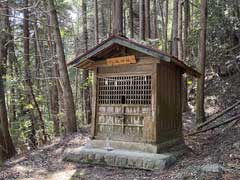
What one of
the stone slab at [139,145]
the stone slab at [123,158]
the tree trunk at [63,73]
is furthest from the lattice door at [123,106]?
the tree trunk at [63,73]

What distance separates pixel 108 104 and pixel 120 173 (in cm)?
241

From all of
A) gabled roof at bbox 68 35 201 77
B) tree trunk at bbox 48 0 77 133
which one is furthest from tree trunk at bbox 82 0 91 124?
gabled roof at bbox 68 35 201 77

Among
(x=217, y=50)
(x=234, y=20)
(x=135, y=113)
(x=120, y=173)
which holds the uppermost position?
(x=234, y=20)

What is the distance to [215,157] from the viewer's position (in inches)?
294

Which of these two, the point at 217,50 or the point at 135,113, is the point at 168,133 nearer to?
the point at 135,113

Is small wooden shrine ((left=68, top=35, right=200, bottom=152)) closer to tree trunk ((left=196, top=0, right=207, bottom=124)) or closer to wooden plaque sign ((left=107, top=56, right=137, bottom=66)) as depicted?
wooden plaque sign ((left=107, top=56, right=137, bottom=66))

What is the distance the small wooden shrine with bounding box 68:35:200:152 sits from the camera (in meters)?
8.66

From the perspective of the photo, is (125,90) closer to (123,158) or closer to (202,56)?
(123,158)

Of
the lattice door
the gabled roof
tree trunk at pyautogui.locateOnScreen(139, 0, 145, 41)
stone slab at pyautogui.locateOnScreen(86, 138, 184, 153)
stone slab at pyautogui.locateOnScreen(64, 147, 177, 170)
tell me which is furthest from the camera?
tree trunk at pyautogui.locateOnScreen(139, 0, 145, 41)

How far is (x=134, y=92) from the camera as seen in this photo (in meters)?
9.07

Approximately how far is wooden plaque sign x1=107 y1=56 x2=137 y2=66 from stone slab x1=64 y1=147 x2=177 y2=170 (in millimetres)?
2482

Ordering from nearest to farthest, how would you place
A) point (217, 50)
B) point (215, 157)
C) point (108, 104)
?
point (215, 157) < point (108, 104) < point (217, 50)

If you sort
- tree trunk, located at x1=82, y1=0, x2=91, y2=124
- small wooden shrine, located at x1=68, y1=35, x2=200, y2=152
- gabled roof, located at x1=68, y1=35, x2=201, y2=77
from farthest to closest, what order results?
tree trunk, located at x1=82, y1=0, x2=91, y2=124 < small wooden shrine, located at x1=68, y1=35, x2=200, y2=152 < gabled roof, located at x1=68, y1=35, x2=201, y2=77

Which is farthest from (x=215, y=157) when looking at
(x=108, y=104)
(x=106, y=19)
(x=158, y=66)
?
(x=106, y=19)
